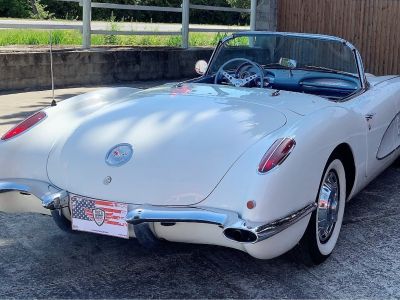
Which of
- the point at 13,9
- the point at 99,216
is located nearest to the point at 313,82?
the point at 99,216

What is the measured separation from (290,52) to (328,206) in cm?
175

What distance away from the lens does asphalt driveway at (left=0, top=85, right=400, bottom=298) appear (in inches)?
132

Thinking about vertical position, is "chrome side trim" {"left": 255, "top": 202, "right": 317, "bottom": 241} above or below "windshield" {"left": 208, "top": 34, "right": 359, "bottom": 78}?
below

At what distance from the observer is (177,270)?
11.9 ft

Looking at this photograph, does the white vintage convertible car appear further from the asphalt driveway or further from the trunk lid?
the asphalt driveway

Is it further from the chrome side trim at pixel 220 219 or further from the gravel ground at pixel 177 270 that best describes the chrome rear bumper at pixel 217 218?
the gravel ground at pixel 177 270

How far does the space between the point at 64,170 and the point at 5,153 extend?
49 centimetres

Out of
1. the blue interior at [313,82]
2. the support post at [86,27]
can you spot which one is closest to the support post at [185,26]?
the support post at [86,27]

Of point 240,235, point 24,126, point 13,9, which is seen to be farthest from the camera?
point 13,9

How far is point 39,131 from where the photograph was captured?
3.86 metres

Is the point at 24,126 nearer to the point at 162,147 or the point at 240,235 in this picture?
the point at 162,147

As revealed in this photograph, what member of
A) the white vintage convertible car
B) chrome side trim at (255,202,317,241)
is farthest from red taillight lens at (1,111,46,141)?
chrome side trim at (255,202,317,241)

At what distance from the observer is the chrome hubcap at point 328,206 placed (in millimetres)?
3684

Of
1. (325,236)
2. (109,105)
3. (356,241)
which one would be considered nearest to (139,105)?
(109,105)
